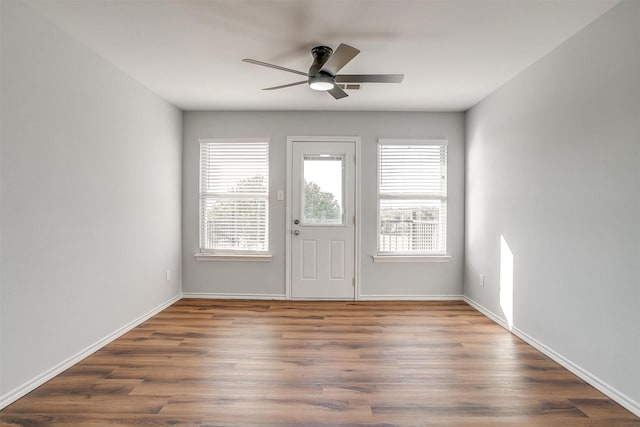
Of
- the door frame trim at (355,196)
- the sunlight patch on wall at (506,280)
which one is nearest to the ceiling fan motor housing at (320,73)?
the door frame trim at (355,196)

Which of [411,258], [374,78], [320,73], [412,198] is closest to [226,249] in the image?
[411,258]

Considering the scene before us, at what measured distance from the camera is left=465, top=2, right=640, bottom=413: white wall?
2.04 m

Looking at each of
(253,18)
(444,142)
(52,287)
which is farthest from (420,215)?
(52,287)

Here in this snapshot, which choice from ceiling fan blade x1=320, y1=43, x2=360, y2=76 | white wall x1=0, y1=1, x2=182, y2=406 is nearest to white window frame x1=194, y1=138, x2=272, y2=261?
white wall x1=0, y1=1, x2=182, y2=406

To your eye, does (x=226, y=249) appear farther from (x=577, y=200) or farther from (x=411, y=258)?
(x=577, y=200)

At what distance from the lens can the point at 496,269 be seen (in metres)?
3.57

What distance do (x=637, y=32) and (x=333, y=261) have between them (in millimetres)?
3359

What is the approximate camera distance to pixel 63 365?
95.7 inches

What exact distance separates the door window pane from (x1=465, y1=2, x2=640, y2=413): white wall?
1.78 metres

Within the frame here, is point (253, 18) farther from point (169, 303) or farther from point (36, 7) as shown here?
point (169, 303)

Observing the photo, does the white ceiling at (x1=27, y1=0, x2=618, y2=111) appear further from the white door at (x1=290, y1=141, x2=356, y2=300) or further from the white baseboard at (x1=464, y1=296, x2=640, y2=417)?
the white baseboard at (x1=464, y1=296, x2=640, y2=417)

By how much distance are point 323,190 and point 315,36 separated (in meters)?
2.13

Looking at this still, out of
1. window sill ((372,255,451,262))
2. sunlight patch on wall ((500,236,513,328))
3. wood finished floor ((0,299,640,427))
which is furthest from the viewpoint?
window sill ((372,255,451,262))

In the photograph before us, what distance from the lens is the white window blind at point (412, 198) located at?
436 cm
